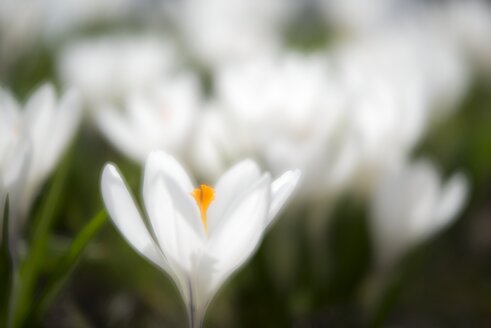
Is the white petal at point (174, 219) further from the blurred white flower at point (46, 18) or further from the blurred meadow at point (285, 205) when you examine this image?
the blurred white flower at point (46, 18)

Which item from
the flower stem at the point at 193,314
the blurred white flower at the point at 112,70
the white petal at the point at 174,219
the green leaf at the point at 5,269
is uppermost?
the blurred white flower at the point at 112,70

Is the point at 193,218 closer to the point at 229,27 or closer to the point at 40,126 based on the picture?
the point at 40,126

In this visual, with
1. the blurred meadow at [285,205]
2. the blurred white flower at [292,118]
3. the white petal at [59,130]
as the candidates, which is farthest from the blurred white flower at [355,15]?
the white petal at [59,130]

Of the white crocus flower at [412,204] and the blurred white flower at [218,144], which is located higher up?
the blurred white flower at [218,144]

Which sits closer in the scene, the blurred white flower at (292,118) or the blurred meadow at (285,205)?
the blurred meadow at (285,205)

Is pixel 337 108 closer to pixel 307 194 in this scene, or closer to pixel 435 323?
pixel 307 194

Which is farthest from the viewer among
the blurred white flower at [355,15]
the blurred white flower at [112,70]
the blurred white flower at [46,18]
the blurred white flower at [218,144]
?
the blurred white flower at [355,15]

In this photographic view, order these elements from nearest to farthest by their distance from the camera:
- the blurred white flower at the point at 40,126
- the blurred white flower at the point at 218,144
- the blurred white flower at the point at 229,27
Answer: the blurred white flower at the point at 40,126 → the blurred white flower at the point at 218,144 → the blurred white flower at the point at 229,27
